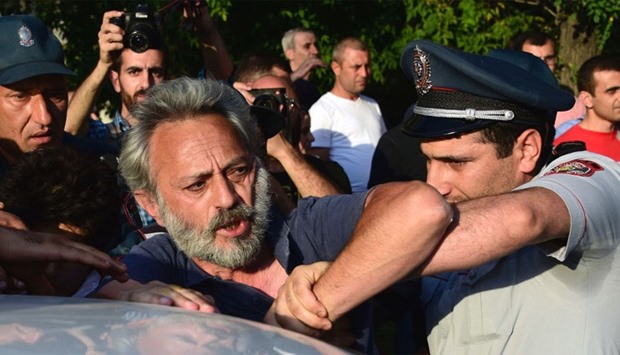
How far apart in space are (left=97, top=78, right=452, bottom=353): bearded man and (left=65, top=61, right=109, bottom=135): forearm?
2110 millimetres

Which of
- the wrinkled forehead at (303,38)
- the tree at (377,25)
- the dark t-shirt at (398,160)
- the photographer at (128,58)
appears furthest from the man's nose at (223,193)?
the tree at (377,25)

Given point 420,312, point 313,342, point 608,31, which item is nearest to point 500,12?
point 608,31

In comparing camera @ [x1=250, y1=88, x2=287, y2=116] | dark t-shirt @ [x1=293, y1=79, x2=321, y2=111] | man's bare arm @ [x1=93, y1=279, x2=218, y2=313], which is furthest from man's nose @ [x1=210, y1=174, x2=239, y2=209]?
dark t-shirt @ [x1=293, y1=79, x2=321, y2=111]

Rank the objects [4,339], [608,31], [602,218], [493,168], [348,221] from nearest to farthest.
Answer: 1. [4,339]
2. [602,218]
3. [348,221]
4. [493,168]
5. [608,31]

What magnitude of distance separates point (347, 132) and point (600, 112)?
6.13 feet

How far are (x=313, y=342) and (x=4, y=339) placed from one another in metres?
0.64

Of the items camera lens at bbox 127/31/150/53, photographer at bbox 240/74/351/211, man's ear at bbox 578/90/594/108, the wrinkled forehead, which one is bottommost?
man's ear at bbox 578/90/594/108

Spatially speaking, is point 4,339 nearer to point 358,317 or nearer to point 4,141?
point 358,317

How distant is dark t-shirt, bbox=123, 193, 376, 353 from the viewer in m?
2.85

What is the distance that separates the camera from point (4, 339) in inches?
71.7

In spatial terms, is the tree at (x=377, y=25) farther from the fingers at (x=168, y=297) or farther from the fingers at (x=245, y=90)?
the fingers at (x=168, y=297)

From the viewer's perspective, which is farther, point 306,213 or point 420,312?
point 420,312

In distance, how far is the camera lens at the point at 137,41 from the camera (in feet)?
16.5

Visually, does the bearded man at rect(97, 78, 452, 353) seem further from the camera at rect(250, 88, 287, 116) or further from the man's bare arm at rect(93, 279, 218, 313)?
the camera at rect(250, 88, 287, 116)
